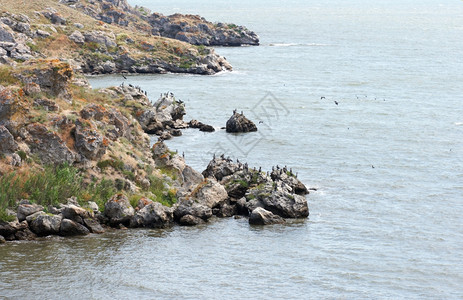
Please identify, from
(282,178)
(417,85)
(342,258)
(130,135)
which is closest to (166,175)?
(130,135)

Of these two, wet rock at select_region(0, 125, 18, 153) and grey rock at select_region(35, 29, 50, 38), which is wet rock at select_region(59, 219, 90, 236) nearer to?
wet rock at select_region(0, 125, 18, 153)

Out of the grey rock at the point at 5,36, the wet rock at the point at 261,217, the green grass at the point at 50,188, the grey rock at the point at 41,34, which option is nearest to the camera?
the green grass at the point at 50,188

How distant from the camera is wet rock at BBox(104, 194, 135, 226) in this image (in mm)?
59938

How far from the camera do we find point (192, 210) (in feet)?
207

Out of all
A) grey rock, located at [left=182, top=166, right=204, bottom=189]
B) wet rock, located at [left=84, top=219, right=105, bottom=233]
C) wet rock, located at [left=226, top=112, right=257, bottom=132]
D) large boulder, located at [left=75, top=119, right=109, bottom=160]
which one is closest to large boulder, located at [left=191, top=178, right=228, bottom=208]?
grey rock, located at [left=182, top=166, right=204, bottom=189]

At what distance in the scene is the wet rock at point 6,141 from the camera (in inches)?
2378

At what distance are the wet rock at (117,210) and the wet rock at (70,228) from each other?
3.02 m

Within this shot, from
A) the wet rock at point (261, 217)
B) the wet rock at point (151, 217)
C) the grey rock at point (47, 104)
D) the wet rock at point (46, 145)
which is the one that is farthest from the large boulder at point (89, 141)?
the wet rock at point (261, 217)

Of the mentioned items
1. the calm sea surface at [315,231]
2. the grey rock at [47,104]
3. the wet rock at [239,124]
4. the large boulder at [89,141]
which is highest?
the grey rock at [47,104]

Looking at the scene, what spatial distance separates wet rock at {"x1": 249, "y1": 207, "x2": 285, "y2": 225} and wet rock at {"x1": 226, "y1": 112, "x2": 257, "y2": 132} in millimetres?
39656

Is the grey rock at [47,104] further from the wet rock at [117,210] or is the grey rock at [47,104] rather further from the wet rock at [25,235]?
the wet rock at [25,235]

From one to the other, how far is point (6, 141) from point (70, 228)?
32.1 feet

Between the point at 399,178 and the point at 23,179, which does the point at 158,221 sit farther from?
the point at 399,178

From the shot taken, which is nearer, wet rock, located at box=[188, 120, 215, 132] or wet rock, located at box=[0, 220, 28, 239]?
wet rock, located at box=[0, 220, 28, 239]
